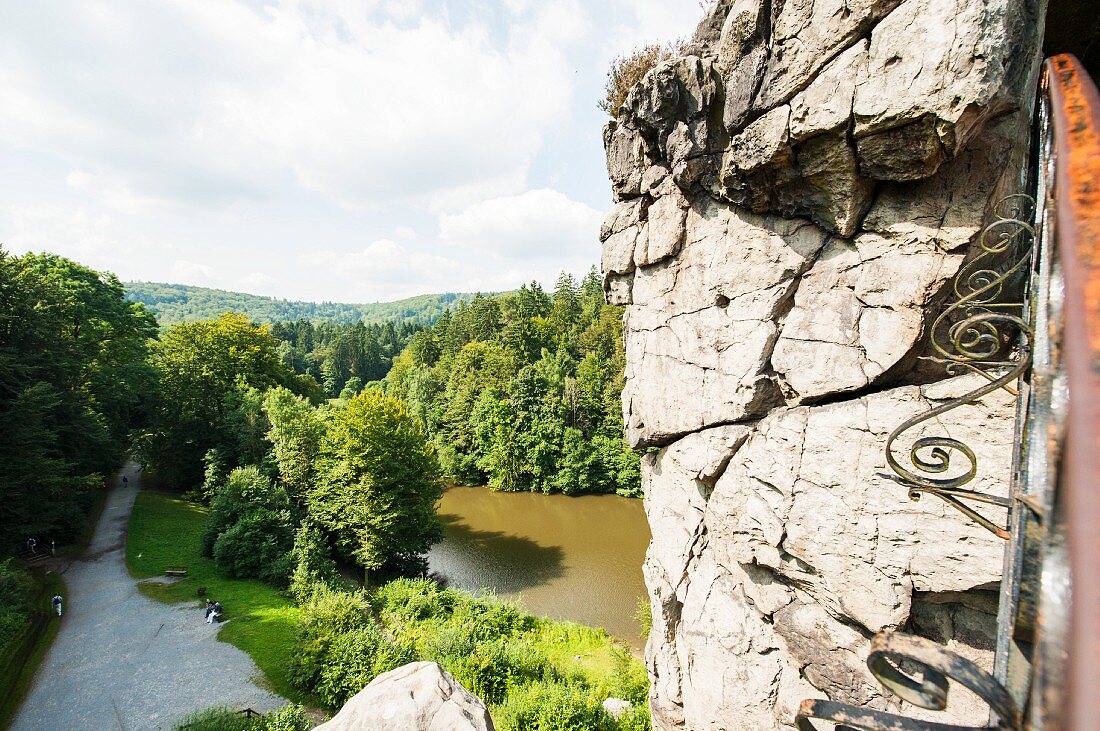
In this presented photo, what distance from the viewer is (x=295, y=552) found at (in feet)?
51.6

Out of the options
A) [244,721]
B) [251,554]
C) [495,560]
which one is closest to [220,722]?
[244,721]

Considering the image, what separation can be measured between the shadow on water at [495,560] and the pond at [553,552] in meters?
0.04

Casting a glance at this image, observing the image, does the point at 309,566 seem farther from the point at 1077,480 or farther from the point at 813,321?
the point at 1077,480

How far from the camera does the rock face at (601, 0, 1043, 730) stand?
14.6ft

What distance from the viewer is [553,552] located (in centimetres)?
2081

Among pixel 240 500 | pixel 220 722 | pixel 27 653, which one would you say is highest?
pixel 240 500

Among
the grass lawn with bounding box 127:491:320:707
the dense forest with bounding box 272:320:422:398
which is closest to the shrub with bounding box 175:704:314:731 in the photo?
the grass lawn with bounding box 127:491:320:707

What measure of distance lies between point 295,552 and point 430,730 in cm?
1136

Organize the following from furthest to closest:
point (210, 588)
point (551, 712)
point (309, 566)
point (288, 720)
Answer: point (309, 566), point (210, 588), point (551, 712), point (288, 720)

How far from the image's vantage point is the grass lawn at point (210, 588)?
11985 mm

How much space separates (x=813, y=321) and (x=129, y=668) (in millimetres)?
15449

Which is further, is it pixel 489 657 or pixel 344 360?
pixel 344 360

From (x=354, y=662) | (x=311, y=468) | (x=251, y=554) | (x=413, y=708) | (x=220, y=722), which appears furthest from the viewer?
(x=311, y=468)

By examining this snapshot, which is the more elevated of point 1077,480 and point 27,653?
point 1077,480
